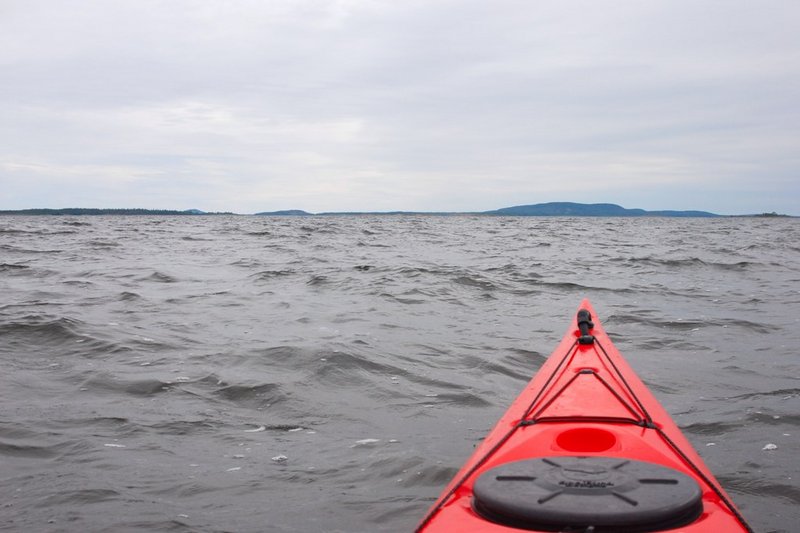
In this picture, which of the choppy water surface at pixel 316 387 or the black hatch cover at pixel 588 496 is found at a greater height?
the black hatch cover at pixel 588 496

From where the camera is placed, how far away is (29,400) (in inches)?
200

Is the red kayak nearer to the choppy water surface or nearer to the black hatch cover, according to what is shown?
the black hatch cover

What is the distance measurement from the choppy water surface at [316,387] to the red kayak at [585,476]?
0.89m

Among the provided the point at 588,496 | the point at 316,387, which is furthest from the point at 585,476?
the point at 316,387

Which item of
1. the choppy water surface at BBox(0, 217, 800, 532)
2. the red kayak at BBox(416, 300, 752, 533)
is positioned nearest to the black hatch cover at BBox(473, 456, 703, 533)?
the red kayak at BBox(416, 300, 752, 533)

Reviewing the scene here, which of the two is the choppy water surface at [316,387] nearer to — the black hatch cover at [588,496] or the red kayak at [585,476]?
the red kayak at [585,476]

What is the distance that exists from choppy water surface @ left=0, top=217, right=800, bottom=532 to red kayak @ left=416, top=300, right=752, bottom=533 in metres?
0.89

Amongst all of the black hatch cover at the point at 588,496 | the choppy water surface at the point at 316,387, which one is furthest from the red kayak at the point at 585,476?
the choppy water surface at the point at 316,387

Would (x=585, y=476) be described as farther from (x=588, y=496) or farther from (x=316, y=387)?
(x=316, y=387)

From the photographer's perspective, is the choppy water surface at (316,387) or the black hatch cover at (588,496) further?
the choppy water surface at (316,387)

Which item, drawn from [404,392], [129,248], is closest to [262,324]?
[404,392]

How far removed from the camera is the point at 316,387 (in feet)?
19.0

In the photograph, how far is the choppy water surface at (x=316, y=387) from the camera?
3627 millimetres

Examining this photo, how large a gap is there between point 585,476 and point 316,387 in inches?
149
